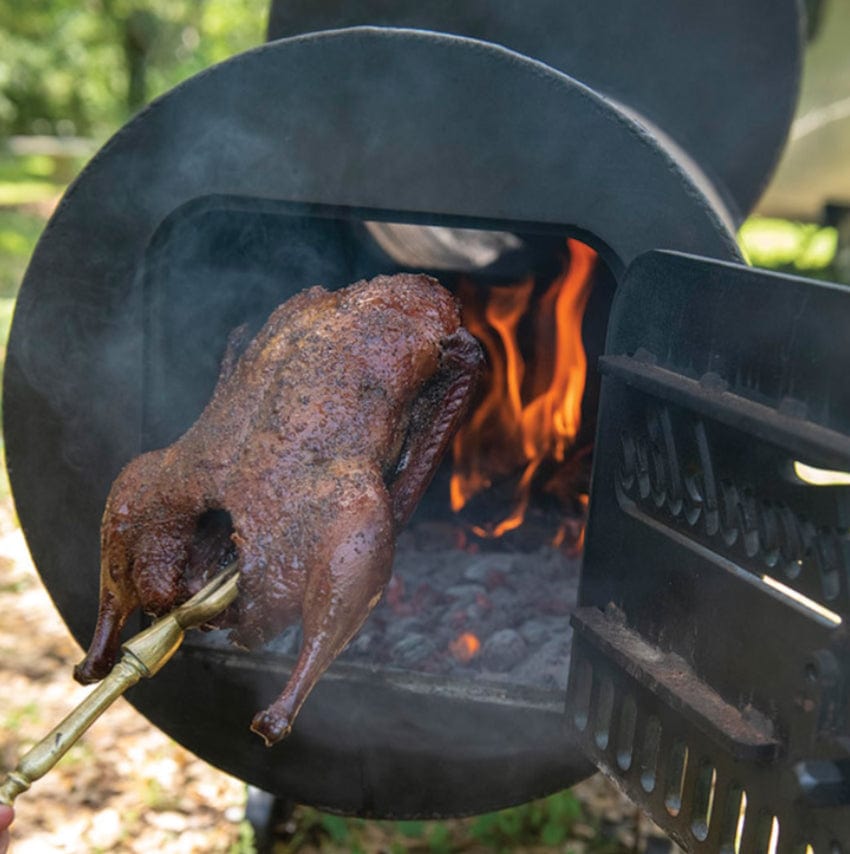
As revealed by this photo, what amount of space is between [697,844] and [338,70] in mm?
1565

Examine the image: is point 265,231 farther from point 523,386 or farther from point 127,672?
point 127,672

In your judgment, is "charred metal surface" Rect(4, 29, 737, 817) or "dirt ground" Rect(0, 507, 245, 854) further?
"dirt ground" Rect(0, 507, 245, 854)

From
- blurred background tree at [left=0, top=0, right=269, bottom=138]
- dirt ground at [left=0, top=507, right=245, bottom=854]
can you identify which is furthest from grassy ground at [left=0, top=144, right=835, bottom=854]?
blurred background tree at [left=0, top=0, right=269, bottom=138]

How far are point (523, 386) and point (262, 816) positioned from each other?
54.3 inches

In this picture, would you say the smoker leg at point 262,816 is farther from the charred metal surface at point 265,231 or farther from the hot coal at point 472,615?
the hot coal at point 472,615

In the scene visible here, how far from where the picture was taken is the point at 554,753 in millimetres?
2102

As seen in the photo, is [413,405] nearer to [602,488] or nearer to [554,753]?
[602,488]

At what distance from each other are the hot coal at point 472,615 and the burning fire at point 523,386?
0.68ft

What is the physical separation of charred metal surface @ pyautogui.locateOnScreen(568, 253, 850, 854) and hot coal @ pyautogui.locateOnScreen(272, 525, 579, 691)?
43cm

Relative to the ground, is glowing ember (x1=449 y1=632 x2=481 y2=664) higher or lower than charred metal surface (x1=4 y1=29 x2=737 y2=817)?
lower

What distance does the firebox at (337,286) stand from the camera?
1.86m

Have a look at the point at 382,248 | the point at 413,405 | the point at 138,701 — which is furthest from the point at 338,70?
the point at 138,701

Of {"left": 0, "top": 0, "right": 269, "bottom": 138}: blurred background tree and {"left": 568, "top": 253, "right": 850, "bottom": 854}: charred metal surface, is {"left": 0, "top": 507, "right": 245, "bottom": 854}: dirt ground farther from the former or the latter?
{"left": 0, "top": 0, "right": 269, "bottom": 138}: blurred background tree

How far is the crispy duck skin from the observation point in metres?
1.71
